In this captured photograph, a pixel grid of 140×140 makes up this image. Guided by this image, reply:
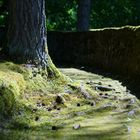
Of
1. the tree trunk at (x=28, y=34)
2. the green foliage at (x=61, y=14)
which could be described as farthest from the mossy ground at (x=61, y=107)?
the green foliage at (x=61, y=14)

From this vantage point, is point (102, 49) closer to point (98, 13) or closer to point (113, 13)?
point (113, 13)

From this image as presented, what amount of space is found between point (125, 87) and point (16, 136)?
4.77 metres

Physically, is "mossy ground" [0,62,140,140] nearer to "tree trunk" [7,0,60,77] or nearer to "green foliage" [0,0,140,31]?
"tree trunk" [7,0,60,77]

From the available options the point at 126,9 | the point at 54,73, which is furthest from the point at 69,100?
the point at 126,9

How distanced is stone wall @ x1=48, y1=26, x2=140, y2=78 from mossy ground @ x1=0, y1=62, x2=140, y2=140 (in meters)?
2.49

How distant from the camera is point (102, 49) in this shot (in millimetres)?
16750

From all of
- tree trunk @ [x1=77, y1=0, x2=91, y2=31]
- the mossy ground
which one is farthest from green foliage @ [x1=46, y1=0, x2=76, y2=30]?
the mossy ground

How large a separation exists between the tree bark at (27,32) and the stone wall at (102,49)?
9.88 feet

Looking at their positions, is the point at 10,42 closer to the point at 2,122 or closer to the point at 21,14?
the point at 21,14

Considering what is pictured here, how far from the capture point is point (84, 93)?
33.7 feet

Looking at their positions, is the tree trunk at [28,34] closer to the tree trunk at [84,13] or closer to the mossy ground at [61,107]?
the mossy ground at [61,107]

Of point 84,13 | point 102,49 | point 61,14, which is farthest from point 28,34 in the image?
point 61,14

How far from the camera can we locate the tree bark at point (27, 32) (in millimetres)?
10789

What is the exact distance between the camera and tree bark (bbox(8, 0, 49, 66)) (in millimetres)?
10789
